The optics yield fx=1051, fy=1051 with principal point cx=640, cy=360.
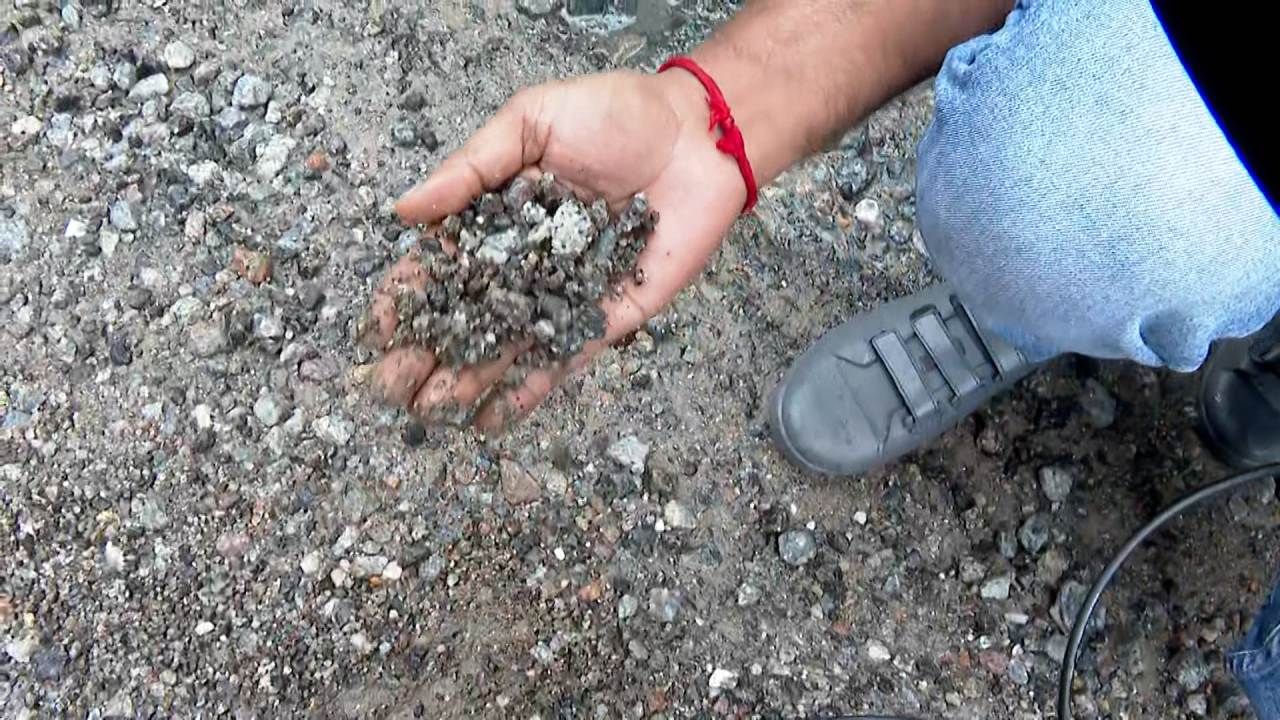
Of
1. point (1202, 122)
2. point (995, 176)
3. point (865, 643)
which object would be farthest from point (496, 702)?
point (1202, 122)

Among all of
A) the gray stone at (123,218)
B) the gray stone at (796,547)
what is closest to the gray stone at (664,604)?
the gray stone at (796,547)

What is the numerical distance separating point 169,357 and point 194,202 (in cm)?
25

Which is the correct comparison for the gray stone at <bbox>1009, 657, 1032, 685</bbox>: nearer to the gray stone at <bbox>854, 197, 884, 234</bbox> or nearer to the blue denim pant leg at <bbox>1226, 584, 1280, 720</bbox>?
the blue denim pant leg at <bbox>1226, 584, 1280, 720</bbox>

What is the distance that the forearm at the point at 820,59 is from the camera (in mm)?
1485

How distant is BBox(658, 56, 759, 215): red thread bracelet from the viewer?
1444mm

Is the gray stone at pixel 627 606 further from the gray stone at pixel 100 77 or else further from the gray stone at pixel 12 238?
the gray stone at pixel 100 77

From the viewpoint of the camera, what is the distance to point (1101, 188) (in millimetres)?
1150

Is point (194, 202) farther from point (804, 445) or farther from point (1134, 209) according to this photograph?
Result: point (1134, 209)

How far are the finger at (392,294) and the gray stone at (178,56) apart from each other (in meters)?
0.62

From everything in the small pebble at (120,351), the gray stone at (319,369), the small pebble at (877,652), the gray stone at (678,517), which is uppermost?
the gray stone at (319,369)

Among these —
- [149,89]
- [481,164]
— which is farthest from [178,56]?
[481,164]

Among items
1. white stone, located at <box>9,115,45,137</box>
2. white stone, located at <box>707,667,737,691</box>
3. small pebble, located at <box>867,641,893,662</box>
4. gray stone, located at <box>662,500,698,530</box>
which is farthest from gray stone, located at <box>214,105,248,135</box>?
small pebble, located at <box>867,641,893,662</box>

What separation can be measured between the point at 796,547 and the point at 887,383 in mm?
293

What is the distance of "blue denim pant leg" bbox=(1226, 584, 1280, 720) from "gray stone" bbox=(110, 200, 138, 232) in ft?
5.42
